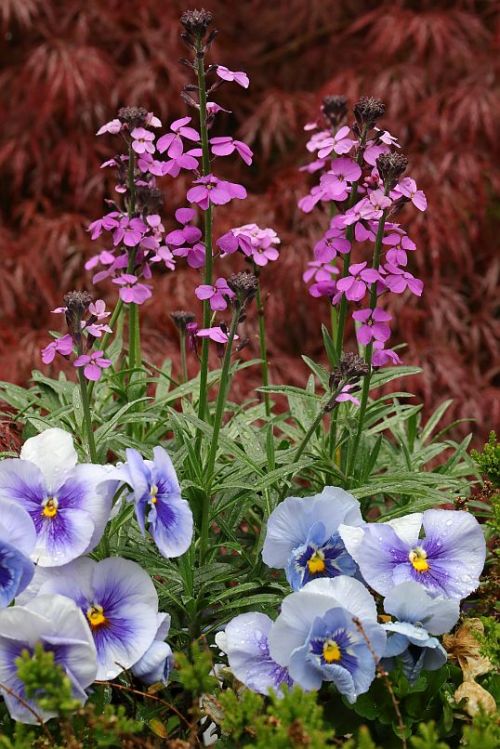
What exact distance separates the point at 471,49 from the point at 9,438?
85.7 inches

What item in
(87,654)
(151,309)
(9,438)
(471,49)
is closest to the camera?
(87,654)

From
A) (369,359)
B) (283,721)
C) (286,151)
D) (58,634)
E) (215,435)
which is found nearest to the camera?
(283,721)

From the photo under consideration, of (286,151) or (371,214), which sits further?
(286,151)

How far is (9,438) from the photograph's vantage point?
59.8 inches

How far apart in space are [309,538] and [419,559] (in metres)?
0.14

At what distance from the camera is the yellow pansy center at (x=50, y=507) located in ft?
3.83

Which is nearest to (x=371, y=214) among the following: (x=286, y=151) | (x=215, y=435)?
(x=215, y=435)

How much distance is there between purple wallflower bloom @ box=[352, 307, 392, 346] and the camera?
131 centimetres

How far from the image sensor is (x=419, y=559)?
1.23 meters

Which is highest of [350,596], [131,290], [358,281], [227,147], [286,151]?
[227,147]

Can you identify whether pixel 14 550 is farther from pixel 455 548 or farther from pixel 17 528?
pixel 455 548

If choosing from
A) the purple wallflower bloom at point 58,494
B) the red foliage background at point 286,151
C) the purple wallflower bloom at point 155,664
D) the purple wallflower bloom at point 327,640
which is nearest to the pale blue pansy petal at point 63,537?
the purple wallflower bloom at point 58,494

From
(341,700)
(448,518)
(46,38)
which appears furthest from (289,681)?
(46,38)

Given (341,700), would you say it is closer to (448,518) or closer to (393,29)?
(448,518)
